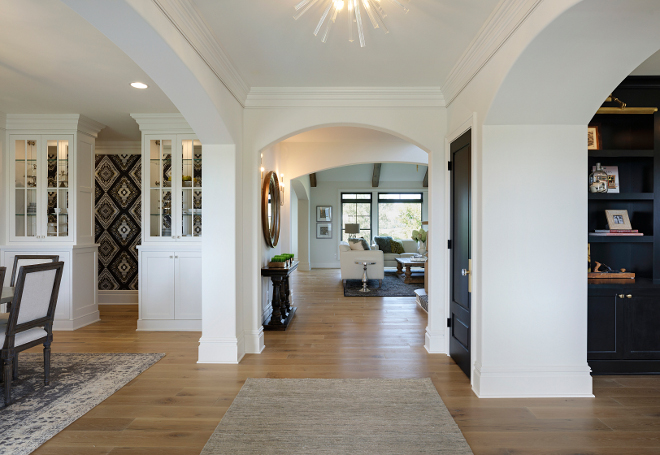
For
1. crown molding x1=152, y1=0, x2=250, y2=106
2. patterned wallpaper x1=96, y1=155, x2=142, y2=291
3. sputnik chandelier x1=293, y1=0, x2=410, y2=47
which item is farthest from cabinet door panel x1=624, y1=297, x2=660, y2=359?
patterned wallpaper x1=96, y1=155, x2=142, y2=291

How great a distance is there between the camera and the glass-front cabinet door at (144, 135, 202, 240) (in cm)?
495

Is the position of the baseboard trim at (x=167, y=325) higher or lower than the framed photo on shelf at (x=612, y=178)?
lower

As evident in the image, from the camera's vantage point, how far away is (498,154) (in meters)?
2.98

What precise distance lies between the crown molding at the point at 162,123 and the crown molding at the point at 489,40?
316 centimetres

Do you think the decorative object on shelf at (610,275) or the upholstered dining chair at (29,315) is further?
the decorative object on shelf at (610,275)

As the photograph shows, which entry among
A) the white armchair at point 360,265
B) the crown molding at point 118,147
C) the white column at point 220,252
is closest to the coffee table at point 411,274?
the white armchair at point 360,265

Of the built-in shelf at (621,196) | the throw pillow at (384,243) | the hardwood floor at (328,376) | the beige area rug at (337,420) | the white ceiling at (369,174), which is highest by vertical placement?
the white ceiling at (369,174)

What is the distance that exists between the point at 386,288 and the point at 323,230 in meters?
4.63

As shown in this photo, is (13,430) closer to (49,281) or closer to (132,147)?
(49,281)

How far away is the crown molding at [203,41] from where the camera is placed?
7.60 ft

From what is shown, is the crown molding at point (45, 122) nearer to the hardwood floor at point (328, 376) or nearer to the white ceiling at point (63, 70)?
the white ceiling at point (63, 70)

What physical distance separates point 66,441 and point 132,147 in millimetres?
4885

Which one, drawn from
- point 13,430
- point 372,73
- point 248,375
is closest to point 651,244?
point 372,73

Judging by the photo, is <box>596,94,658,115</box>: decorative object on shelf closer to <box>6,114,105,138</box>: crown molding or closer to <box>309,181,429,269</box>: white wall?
<box>6,114,105,138</box>: crown molding
